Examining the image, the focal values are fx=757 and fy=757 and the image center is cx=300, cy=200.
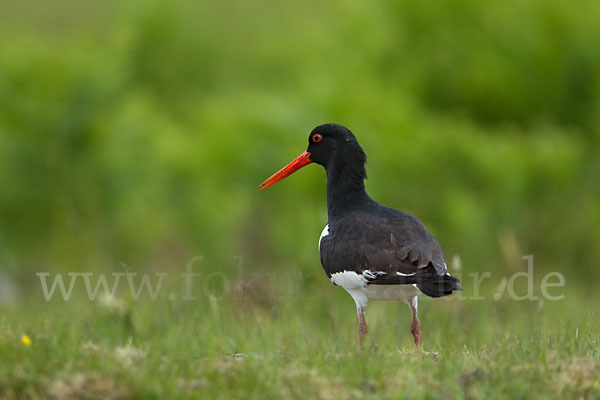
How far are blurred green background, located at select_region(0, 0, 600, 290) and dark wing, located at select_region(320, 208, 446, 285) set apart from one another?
5.79m

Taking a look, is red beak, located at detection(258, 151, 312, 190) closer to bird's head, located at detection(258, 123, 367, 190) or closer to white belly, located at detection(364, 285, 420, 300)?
bird's head, located at detection(258, 123, 367, 190)

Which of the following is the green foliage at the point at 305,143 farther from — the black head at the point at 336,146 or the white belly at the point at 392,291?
the white belly at the point at 392,291

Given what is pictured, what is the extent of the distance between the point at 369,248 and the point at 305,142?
23.9ft

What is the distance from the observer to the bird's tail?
4.98m

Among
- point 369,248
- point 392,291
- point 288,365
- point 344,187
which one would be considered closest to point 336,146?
point 344,187

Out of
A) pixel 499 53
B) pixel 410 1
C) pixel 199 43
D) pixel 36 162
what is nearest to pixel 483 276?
pixel 499 53

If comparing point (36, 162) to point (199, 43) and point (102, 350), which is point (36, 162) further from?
point (102, 350)

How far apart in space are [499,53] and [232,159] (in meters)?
5.38

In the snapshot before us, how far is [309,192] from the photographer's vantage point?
42.3 feet

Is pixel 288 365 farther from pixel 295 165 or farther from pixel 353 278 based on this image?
pixel 295 165

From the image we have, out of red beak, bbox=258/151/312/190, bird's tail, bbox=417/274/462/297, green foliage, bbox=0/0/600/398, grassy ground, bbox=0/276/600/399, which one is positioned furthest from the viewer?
green foliage, bbox=0/0/600/398

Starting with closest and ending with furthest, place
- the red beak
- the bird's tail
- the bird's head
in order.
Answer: the bird's tail, the bird's head, the red beak

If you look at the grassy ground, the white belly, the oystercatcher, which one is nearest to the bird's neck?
the oystercatcher

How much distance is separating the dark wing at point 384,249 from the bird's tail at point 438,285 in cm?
7
